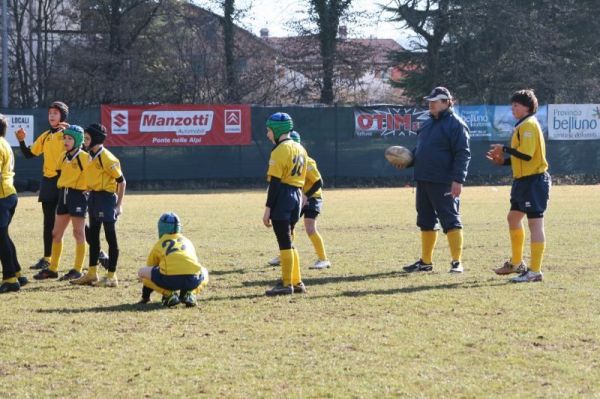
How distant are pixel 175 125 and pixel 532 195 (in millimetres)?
19557

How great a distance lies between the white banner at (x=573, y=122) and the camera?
30.7 metres

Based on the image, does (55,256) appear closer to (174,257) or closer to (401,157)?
(174,257)

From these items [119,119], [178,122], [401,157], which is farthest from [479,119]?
[401,157]

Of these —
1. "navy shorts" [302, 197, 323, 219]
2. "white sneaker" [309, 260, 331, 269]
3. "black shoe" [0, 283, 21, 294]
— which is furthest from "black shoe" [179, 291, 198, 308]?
"navy shorts" [302, 197, 323, 219]

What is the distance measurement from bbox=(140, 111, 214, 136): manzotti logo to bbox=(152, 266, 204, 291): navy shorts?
1990 cm

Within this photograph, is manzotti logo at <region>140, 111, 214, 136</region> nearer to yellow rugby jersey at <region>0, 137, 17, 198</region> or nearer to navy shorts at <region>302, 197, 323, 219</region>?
navy shorts at <region>302, 197, 323, 219</region>

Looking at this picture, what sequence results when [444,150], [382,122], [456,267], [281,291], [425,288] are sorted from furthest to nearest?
[382,122] < [456,267] < [444,150] < [425,288] < [281,291]

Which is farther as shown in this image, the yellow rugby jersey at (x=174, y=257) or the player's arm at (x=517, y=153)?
the player's arm at (x=517, y=153)

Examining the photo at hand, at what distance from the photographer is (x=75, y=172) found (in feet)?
33.5

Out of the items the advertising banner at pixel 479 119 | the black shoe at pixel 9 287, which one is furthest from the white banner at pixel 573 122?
the black shoe at pixel 9 287

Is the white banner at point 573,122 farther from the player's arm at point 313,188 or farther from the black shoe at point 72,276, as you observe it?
the black shoe at point 72,276

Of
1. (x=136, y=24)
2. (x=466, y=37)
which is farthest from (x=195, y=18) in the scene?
(x=466, y=37)

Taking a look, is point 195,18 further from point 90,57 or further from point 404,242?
point 404,242

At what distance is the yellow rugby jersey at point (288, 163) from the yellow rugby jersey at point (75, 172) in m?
2.21
